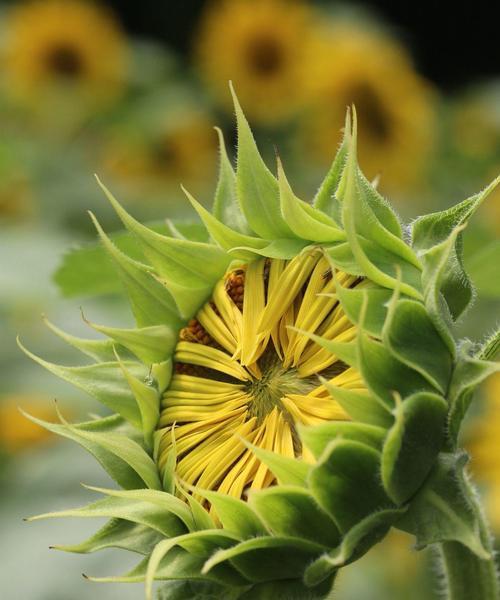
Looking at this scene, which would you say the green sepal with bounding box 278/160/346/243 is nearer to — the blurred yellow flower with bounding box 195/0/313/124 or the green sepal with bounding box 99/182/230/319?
the green sepal with bounding box 99/182/230/319

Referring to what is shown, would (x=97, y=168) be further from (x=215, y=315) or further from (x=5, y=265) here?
A: (x=215, y=315)

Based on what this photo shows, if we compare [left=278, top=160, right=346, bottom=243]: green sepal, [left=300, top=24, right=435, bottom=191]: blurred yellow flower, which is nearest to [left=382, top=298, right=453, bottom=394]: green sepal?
[left=278, top=160, right=346, bottom=243]: green sepal

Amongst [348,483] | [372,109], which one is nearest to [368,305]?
[348,483]

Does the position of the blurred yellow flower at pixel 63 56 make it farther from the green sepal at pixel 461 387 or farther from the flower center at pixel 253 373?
the green sepal at pixel 461 387

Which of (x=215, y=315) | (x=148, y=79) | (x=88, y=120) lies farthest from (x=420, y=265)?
(x=148, y=79)

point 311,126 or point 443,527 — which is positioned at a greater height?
point 443,527

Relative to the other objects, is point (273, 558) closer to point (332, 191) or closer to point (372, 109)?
point (332, 191)
